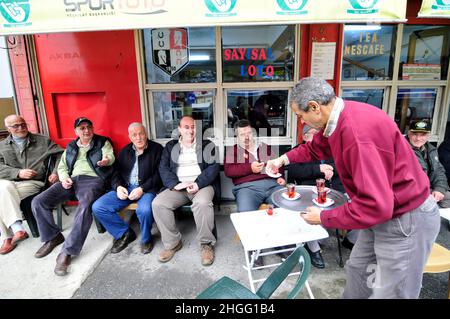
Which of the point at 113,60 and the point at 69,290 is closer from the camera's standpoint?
the point at 69,290

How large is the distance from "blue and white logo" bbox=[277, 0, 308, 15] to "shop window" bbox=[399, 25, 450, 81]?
2262mm

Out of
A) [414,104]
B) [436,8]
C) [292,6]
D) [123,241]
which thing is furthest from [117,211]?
[414,104]

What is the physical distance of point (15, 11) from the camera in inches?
84.4

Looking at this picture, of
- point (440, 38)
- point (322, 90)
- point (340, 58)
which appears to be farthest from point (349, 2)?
point (440, 38)

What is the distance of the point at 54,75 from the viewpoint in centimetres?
362

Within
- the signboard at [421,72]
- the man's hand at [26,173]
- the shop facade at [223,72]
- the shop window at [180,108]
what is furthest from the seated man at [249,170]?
the man's hand at [26,173]

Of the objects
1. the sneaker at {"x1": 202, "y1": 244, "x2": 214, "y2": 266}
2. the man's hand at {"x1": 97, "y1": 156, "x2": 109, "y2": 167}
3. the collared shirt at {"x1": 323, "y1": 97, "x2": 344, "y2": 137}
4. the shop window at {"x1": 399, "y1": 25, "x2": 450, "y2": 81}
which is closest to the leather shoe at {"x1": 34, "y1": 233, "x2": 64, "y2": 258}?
the man's hand at {"x1": 97, "y1": 156, "x2": 109, "y2": 167}

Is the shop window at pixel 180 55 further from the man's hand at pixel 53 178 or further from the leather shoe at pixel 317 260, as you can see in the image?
the leather shoe at pixel 317 260

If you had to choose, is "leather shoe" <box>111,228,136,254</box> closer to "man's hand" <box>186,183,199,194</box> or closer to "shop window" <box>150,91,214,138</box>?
"man's hand" <box>186,183,199,194</box>

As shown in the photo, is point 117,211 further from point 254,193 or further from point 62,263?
point 254,193

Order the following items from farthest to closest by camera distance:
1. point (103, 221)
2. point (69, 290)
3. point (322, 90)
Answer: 1. point (103, 221)
2. point (69, 290)
3. point (322, 90)

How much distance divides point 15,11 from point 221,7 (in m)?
Answer: 1.58
